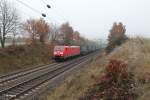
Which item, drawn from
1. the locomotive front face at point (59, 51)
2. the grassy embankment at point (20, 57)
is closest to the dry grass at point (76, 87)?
the grassy embankment at point (20, 57)

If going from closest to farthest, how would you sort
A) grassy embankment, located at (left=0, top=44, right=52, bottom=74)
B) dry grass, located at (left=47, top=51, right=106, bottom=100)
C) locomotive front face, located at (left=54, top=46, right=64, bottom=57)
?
dry grass, located at (left=47, top=51, right=106, bottom=100) → grassy embankment, located at (left=0, top=44, right=52, bottom=74) → locomotive front face, located at (left=54, top=46, right=64, bottom=57)

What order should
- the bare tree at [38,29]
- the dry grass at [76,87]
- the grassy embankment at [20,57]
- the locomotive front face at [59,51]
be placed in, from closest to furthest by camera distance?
the dry grass at [76,87]
the grassy embankment at [20,57]
the locomotive front face at [59,51]
the bare tree at [38,29]

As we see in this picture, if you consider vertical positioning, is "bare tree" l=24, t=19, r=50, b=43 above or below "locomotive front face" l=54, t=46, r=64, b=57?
above

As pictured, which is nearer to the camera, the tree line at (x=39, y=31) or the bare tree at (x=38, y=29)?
the tree line at (x=39, y=31)

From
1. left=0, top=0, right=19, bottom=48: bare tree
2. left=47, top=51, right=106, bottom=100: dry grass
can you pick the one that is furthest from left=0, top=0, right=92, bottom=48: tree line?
left=47, top=51, right=106, bottom=100: dry grass

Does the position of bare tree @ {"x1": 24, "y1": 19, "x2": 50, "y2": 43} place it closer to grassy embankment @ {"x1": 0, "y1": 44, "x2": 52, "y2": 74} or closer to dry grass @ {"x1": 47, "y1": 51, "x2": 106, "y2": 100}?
grassy embankment @ {"x1": 0, "y1": 44, "x2": 52, "y2": 74}

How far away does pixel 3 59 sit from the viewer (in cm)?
2994

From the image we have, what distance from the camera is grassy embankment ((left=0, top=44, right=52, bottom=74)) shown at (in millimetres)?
29048

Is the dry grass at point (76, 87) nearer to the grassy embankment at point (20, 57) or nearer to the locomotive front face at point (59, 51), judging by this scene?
the grassy embankment at point (20, 57)

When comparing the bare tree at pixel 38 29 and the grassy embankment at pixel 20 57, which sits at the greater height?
the bare tree at pixel 38 29

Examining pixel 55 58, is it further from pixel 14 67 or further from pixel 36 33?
pixel 36 33

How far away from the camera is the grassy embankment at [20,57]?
95.3ft

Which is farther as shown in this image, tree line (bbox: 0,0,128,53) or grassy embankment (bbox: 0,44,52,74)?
tree line (bbox: 0,0,128,53)

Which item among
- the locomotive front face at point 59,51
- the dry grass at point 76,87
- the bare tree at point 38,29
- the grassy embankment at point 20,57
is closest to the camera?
the dry grass at point 76,87
